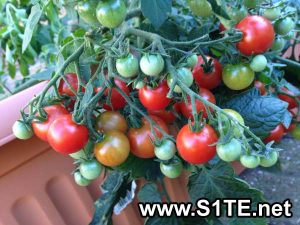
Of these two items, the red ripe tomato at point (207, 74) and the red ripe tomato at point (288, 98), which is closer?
the red ripe tomato at point (207, 74)

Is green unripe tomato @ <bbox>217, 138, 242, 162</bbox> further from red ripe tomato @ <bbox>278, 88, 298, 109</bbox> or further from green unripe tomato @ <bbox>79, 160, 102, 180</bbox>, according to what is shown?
red ripe tomato @ <bbox>278, 88, 298, 109</bbox>

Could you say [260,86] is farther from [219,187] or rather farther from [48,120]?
[48,120]

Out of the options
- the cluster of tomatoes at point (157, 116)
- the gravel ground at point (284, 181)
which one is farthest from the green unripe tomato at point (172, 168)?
the gravel ground at point (284, 181)

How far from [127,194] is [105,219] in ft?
0.19

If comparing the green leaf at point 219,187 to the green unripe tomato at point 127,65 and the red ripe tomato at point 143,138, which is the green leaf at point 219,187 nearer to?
the red ripe tomato at point 143,138

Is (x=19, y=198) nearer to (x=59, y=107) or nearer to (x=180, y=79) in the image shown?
(x=59, y=107)

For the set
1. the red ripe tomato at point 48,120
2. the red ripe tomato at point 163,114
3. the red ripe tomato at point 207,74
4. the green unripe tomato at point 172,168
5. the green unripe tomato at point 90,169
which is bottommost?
the green unripe tomato at point 172,168

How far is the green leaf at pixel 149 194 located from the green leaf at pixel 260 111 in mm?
218

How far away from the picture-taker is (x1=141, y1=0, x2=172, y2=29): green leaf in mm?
444

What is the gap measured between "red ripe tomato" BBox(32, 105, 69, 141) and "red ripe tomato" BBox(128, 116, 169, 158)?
0.31 feet

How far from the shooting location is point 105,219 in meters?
0.65

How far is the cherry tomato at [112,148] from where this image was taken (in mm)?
475

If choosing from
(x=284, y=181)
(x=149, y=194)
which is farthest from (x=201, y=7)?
(x=284, y=181)

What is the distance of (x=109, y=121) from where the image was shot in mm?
494
